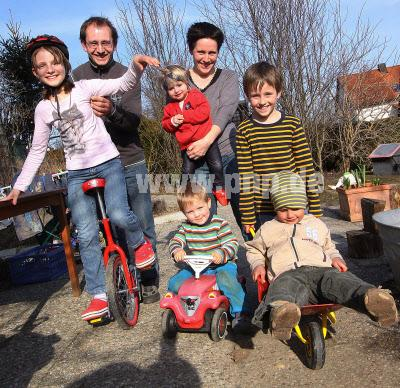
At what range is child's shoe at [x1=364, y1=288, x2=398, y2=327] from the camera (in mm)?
2168

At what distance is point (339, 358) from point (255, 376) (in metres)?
0.47

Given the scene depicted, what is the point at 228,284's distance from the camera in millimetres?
3150

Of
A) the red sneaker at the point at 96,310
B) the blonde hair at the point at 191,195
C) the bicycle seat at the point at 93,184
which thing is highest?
the bicycle seat at the point at 93,184

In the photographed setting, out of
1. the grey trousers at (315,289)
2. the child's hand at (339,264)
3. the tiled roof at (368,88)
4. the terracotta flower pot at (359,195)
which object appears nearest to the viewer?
→ the grey trousers at (315,289)

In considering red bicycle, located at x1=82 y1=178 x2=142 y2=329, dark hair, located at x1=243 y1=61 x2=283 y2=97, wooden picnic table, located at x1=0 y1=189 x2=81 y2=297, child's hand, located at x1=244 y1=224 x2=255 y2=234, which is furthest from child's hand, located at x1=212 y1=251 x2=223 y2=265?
wooden picnic table, located at x1=0 y1=189 x2=81 y2=297

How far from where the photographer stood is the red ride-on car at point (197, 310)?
9.82 feet

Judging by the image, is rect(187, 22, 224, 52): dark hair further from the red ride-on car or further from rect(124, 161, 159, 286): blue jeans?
the red ride-on car

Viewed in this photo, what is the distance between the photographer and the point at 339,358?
8.40 ft

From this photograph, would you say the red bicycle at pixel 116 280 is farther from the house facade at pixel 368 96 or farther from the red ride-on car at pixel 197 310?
the house facade at pixel 368 96

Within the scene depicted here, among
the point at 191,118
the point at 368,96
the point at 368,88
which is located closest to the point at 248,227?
the point at 191,118

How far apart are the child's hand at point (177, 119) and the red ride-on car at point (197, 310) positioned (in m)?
1.17

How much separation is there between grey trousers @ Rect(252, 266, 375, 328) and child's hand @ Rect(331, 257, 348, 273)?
5 cm

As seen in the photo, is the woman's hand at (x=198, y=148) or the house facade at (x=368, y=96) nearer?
the woman's hand at (x=198, y=148)

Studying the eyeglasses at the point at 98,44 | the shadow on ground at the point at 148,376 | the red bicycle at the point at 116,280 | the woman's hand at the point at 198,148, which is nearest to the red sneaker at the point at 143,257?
the red bicycle at the point at 116,280
